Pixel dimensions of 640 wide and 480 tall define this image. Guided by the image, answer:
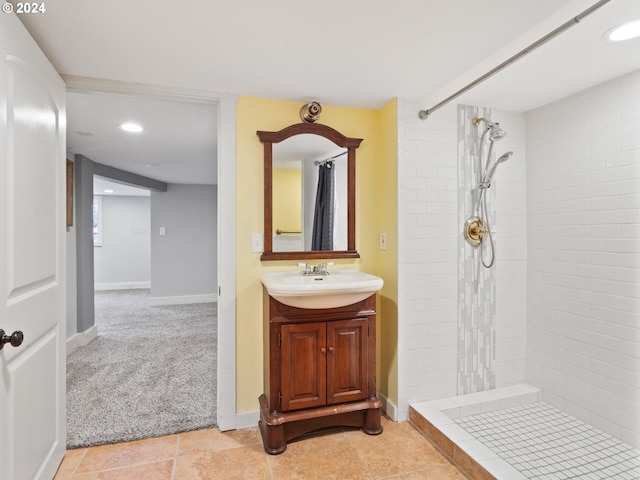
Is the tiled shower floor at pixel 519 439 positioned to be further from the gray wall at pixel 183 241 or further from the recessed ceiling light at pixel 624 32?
the gray wall at pixel 183 241

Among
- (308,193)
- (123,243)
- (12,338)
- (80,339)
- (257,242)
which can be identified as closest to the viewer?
(12,338)

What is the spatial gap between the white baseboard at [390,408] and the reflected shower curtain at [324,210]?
109 cm

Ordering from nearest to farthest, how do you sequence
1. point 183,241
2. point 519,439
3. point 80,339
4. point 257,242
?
point 519,439
point 257,242
point 80,339
point 183,241

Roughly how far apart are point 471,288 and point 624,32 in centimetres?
155

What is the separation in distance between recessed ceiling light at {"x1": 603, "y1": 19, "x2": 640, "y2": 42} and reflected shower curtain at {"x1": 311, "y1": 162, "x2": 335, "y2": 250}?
1.53 meters

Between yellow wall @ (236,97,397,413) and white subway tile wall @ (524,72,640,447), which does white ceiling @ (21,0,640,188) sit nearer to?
yellow wall @ (236,97,397,413)

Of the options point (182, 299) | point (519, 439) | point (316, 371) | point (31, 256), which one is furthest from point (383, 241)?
point (182, 299)

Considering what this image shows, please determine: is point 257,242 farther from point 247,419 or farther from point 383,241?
point 247,419

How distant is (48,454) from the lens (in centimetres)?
165

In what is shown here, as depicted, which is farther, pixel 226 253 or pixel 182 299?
pixel 182 299

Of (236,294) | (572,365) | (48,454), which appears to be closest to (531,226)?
(572,365)

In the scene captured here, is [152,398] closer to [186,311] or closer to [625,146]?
[186,311]

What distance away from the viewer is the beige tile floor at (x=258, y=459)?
5.84ft

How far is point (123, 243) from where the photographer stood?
7.53m
